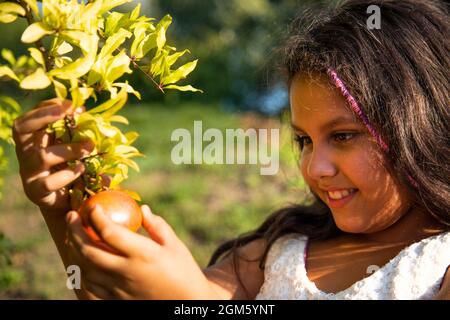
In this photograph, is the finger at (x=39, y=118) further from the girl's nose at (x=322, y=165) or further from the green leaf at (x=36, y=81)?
the girl's nose at (x=322, y=165)

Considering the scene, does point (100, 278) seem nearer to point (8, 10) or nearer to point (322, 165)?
point (8, 10)

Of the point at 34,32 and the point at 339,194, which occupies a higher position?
the point at 34,32

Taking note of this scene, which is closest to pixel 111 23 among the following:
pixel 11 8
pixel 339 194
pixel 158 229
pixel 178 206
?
pixel 11 8

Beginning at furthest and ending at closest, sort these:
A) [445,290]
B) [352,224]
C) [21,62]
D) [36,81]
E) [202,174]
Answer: [202,174], [21,62], [352,224], [445,290], [36,81]

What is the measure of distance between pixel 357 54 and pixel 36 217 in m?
3.23

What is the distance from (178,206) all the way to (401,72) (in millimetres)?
2815

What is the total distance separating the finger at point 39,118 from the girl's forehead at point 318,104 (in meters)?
0.86

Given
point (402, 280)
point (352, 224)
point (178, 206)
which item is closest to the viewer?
point (402, 280)

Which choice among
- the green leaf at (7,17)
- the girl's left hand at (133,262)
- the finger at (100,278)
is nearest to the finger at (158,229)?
the girl's left hand at (133,262)

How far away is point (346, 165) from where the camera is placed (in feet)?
6.02

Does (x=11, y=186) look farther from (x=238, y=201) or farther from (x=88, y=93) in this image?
(x=88, y=93)

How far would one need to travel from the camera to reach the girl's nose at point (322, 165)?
184 cm

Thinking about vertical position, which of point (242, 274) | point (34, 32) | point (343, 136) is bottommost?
point (242, 274)
